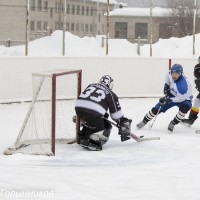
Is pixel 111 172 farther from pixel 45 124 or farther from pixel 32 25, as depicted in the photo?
pixel 32 25

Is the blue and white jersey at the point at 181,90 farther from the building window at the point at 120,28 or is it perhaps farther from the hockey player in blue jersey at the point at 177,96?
the building window at the point at 120,28

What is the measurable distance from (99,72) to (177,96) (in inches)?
170

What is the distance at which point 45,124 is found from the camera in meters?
7.78

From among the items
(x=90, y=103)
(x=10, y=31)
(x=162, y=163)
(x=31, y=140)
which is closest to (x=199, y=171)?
(x=162, y=163)

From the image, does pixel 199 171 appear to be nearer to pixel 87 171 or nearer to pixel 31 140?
pixel 87 171

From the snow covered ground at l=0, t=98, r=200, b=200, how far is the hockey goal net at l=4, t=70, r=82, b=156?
221mm

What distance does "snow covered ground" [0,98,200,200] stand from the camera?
499 cm

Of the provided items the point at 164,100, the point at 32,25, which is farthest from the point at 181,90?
the point at 32,25

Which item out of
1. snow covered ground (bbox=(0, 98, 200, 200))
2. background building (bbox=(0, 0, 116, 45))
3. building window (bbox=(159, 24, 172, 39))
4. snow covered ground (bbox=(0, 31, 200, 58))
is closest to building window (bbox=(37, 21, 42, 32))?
background building (bbox=(0, 0, 116, 45))

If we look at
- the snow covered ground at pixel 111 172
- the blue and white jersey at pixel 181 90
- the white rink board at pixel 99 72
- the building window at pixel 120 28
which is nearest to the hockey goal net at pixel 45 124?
the snow covered ground at pixel 111 172

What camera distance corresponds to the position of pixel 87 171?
593 cm

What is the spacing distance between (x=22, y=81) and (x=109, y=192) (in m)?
7.14

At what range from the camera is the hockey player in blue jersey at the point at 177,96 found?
8.76 meters

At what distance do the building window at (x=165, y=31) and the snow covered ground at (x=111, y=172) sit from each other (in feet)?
102
